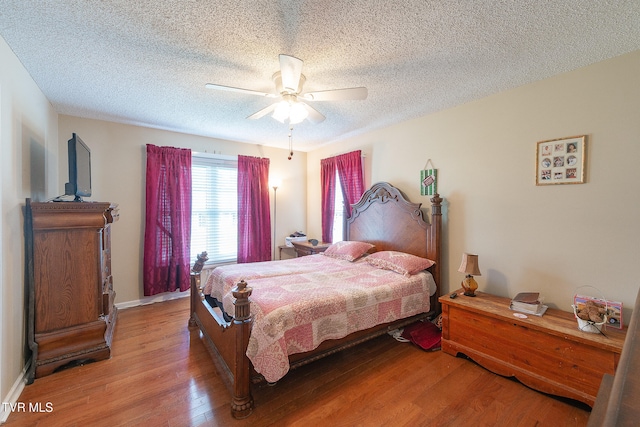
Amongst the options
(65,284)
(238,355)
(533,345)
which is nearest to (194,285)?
(65,284)

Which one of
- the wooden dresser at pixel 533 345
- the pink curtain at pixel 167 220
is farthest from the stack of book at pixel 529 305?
the pink curtain at pixel 167 220

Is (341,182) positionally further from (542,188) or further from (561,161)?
(561,161)

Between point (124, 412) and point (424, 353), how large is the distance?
7.74ft

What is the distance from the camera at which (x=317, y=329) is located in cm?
194

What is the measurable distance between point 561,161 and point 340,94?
1.93 m

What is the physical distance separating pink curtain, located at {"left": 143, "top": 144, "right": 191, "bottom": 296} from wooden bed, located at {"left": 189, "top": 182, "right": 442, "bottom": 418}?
1026mm

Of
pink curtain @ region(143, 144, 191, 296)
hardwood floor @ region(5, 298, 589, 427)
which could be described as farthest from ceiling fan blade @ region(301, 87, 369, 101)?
pink curtain @ region(143, 144, 191, 296)

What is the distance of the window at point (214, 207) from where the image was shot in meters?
4.12

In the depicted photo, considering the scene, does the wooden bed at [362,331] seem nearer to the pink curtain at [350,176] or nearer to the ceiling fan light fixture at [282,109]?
the pink curtain at [350,176]

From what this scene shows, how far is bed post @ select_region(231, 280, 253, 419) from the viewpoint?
66.9 inches

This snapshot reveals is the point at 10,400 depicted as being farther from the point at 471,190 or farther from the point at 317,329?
the point at 471,190

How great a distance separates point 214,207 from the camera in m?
4.29

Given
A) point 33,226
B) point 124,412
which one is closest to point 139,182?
point 33,226

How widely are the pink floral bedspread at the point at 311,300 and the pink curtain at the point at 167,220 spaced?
4.07ft
